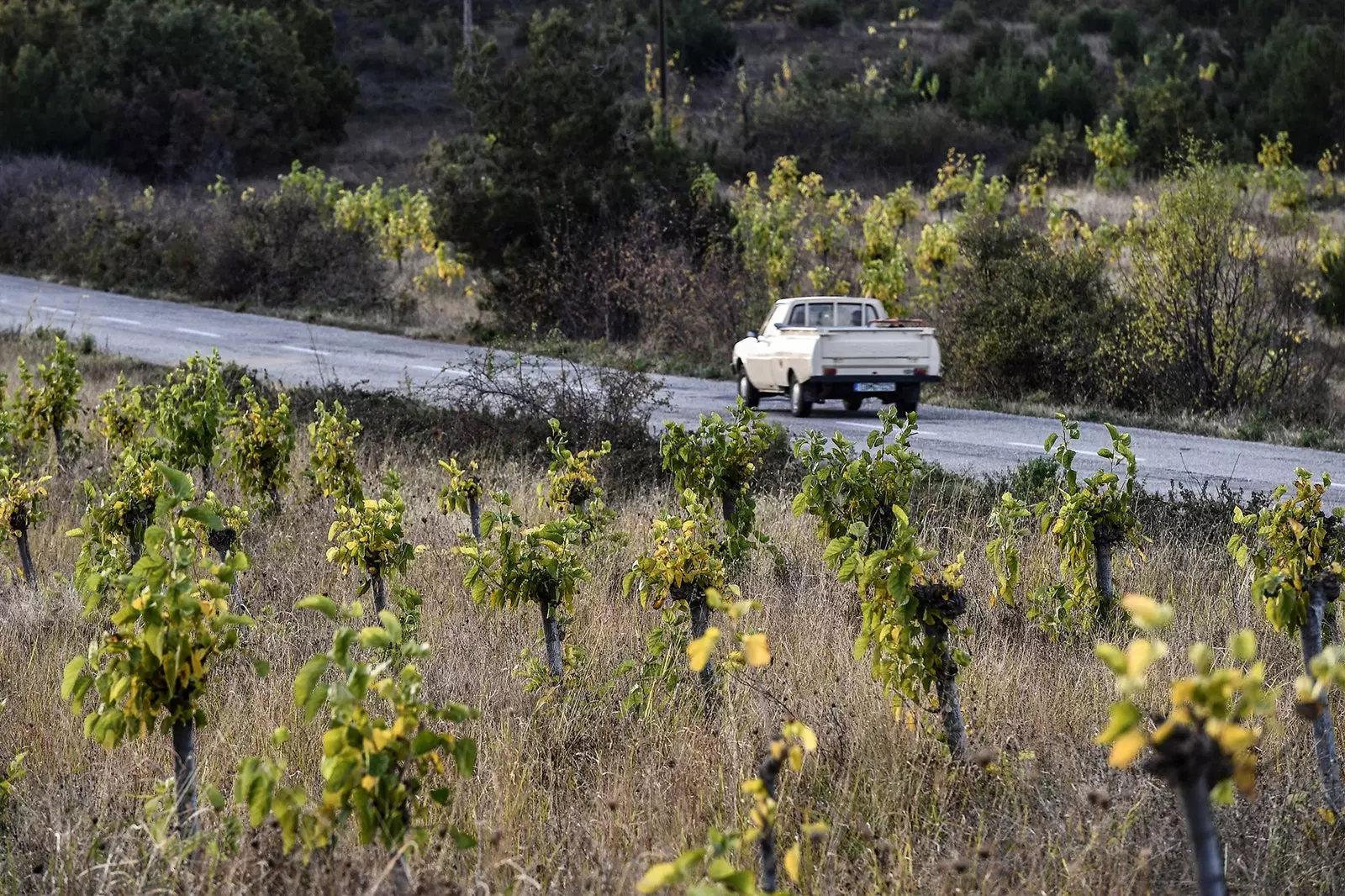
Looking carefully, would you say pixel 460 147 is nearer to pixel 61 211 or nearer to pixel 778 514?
pixel 61 211

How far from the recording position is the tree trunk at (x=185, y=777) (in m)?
3.98

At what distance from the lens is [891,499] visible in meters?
6.59

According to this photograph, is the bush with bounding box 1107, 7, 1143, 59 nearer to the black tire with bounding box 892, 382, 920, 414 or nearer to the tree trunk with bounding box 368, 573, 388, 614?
the black tire with bounding box 892, 382, 920, 414

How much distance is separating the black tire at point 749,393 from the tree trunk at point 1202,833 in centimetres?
1312

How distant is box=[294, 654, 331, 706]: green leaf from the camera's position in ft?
10.4

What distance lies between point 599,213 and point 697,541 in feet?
54.6

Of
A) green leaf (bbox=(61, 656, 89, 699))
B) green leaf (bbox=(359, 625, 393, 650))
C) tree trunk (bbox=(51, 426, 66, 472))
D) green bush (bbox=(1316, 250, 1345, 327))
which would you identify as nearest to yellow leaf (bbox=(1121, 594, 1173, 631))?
green leaf (bbox=(359, 625, 393, 650))

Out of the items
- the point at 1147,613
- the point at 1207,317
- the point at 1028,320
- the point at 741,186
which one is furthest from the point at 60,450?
the point at 741,186

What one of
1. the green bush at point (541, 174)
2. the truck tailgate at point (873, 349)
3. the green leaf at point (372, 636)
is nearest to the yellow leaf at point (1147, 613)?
the green leaf at point (372, 636)

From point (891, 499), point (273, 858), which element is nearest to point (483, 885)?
point (273, 858)

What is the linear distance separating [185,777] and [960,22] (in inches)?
2182

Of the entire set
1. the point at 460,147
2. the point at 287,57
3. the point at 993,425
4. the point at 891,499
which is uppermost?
the point at 287,57

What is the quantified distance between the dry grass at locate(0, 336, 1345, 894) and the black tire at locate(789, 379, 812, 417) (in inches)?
310

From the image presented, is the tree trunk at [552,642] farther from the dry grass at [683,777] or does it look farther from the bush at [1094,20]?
the bush at [1094,20]
